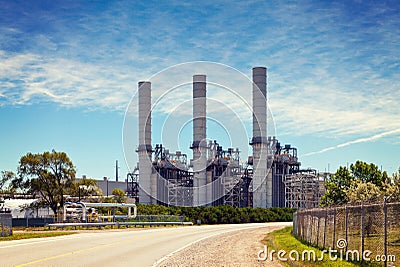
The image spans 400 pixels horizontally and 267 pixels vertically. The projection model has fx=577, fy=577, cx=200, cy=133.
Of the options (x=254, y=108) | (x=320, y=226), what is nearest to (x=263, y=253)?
(x=320, y=226)

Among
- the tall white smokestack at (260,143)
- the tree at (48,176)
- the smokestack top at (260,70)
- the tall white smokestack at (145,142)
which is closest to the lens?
the tree at (48,176)

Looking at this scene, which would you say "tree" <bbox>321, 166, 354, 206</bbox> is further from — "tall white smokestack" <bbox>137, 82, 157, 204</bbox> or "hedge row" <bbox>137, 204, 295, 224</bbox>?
"tall white smokestack" <bbox>137, 82, 157, 204</bbox>

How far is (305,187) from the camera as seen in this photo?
96312mm

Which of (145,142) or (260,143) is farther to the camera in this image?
(145,142)

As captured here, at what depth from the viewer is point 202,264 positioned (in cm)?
2031

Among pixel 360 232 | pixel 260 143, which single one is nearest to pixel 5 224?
pixel 360 232

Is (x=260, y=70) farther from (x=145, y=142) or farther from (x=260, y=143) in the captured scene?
(x=145, y=142)

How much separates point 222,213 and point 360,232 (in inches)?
2255

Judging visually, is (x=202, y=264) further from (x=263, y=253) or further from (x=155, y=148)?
(x=155, y=148)

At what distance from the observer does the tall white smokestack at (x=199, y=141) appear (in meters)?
96.4

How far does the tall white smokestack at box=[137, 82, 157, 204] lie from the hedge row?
2145 cm

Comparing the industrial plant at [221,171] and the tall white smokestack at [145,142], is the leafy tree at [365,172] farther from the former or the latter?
Answer: the tall white smokestack at [145,142]

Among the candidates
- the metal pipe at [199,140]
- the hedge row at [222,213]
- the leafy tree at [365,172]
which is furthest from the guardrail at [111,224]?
the metal pipe at [199,140]

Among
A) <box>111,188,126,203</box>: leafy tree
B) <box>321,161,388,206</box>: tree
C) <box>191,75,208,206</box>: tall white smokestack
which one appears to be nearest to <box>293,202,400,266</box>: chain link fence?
<box>321,161,388,206</box>: tree
